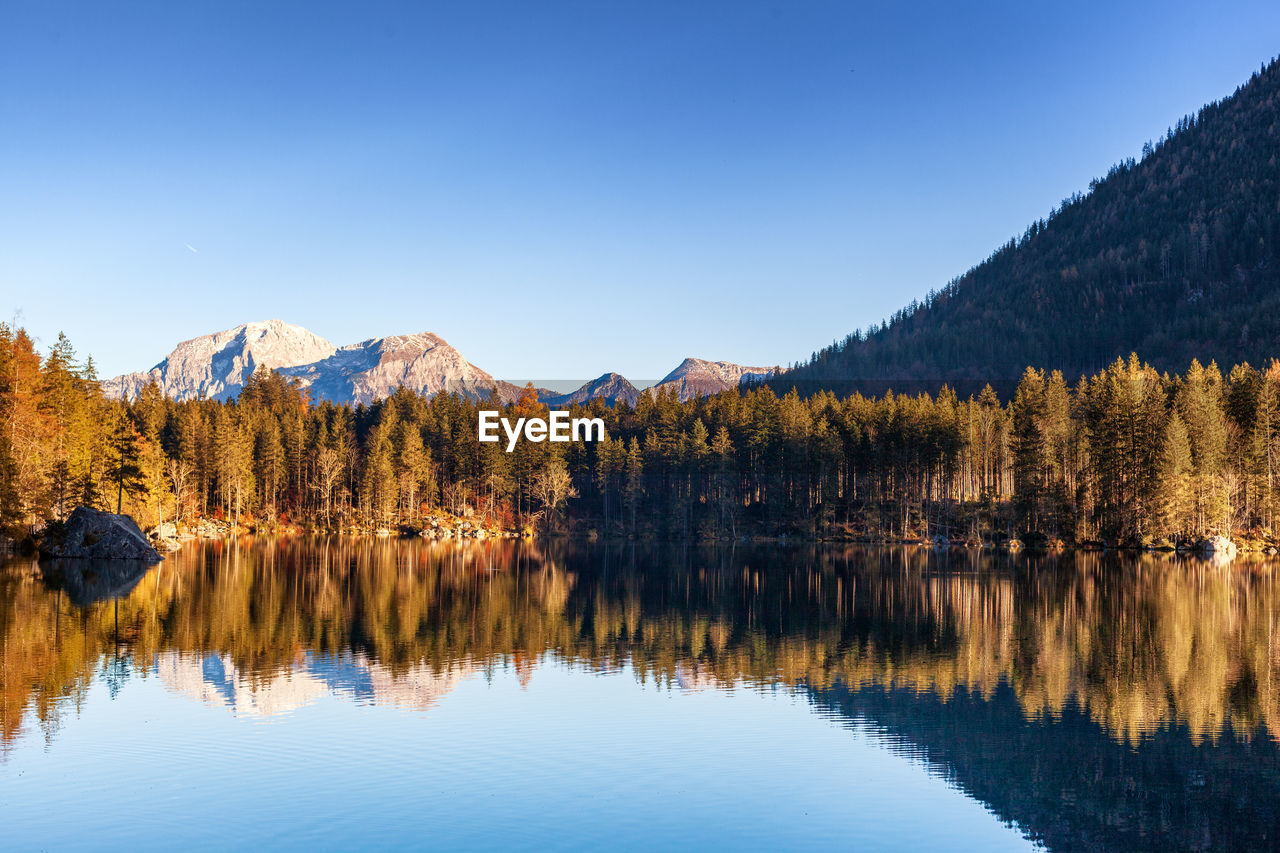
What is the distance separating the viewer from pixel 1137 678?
98.0 ft

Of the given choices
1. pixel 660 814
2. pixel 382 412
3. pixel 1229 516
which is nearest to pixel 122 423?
pixel 382 412

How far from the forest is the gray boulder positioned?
284 cm

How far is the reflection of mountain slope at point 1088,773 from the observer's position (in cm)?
1688

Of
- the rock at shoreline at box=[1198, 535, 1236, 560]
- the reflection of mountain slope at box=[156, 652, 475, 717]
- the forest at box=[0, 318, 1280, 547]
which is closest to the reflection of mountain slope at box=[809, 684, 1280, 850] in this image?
the reflection of mountain slope at box=[156, 652, 475, 717]

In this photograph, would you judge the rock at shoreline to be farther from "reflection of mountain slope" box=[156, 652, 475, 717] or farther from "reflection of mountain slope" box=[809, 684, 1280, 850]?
"reflection of mountain slope" box=[156, 652, 475, 717]

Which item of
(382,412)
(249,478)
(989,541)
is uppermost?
(382,412)

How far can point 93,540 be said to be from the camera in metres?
68.2

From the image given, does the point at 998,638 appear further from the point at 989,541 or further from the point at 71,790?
the point at 989,541

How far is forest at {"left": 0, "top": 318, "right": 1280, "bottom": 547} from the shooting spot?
82.3 meters

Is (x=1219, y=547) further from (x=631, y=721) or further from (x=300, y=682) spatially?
(x=300, y=682)

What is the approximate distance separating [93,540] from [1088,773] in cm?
6887

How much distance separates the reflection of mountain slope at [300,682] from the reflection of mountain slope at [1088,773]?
38.7 feet

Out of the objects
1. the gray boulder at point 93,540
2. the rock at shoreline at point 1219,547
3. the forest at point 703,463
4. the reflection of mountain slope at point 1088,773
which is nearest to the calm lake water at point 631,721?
the reflection of mountain slope at point 1088,773

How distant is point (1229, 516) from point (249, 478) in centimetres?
11112
